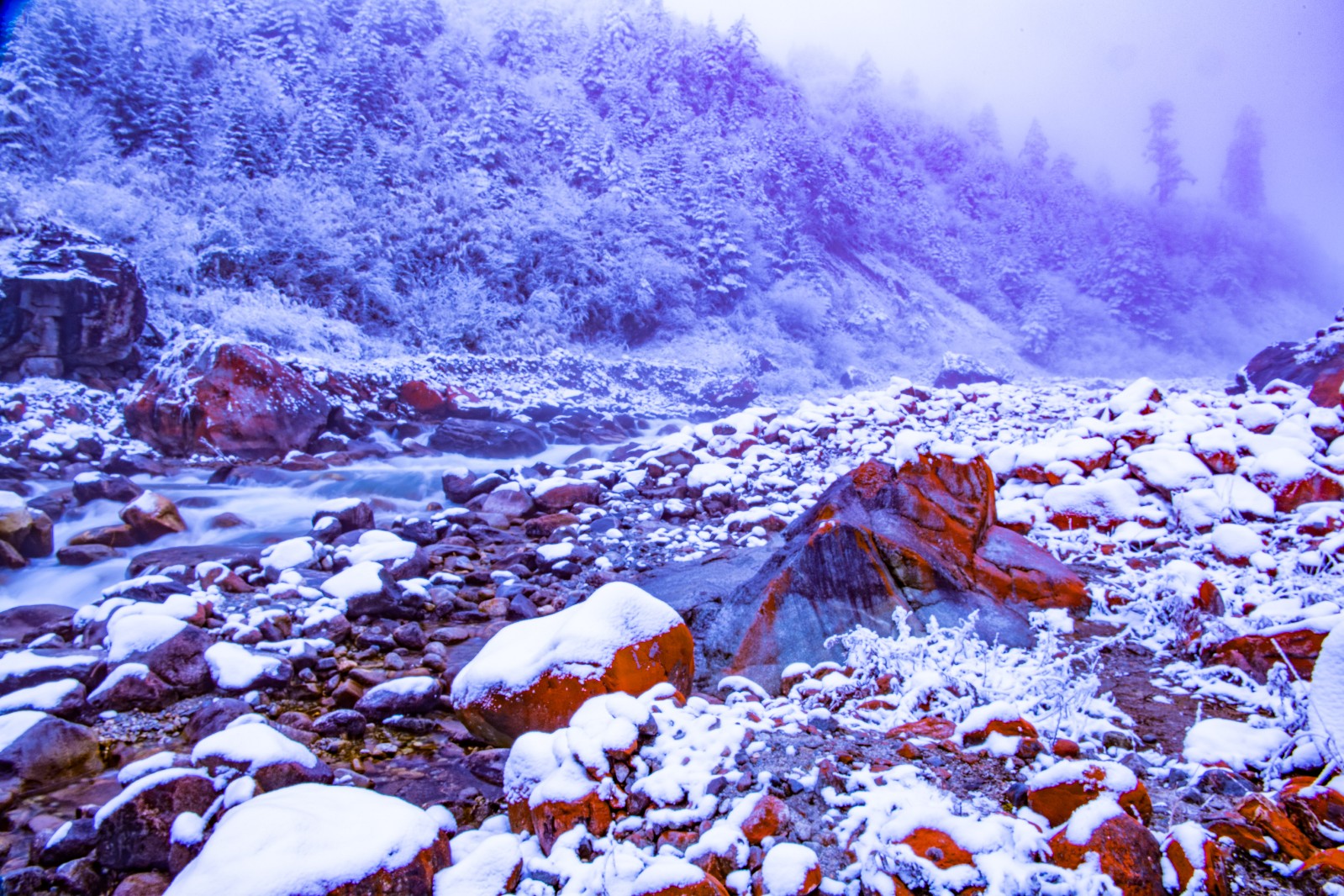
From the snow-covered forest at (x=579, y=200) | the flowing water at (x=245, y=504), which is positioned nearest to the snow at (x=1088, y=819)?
the flowing water at (x=245, y=504)

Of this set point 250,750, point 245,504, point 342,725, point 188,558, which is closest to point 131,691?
point 342,725

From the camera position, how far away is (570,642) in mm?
2611

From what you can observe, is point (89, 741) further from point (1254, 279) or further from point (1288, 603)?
point (1254, 279)

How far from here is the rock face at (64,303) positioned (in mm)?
9742

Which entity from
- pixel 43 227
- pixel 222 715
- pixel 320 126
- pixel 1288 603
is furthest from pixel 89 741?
pixel 320 126

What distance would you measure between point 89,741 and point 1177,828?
4.17 meters

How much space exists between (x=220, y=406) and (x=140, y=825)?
947 centimetres

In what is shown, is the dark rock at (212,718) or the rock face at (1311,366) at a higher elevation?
the rock face at (1311,366)

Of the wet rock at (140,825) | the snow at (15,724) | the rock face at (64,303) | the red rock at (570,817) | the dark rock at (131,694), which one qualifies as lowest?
the dark rock at (131,694)

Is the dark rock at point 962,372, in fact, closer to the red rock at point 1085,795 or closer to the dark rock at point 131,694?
the red rock at point 1085,795

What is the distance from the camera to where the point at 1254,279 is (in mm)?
43250

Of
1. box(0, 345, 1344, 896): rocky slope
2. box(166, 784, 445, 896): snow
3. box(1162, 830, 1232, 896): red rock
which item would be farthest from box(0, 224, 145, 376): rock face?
box(1162, 830, 1232, 896): red rock

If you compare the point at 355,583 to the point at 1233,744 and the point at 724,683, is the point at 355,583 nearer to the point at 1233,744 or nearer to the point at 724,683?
the point at 724,683

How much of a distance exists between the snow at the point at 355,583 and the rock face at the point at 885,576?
8.30 feet
